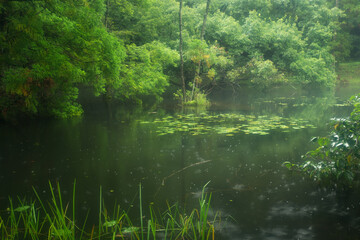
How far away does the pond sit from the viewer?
12.9ft

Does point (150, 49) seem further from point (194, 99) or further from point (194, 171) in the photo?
point (194, 171)

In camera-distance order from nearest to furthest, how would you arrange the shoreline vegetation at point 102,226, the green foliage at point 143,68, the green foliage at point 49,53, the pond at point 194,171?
the shoreline vegetation at point 102,226
the pond at point 194,171
the green foliage at point 49,53
the green foliage at point 143,68

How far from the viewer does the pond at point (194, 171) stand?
12.9 feet

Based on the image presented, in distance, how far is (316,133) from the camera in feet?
29.5

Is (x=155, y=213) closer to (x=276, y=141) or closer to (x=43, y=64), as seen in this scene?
(x=276, y=141)

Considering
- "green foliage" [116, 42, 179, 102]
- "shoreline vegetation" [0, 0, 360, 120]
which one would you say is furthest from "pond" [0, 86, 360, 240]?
"green foliage" [116, 42, 179, 102]

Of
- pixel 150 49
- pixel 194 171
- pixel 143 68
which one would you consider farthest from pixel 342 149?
pixel 150 49

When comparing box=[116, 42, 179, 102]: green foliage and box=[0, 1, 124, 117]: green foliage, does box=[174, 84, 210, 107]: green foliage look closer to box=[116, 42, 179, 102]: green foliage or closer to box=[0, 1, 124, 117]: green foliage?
box=[116, 42, 179, 102]: green foliage

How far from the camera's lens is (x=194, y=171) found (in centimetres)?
590

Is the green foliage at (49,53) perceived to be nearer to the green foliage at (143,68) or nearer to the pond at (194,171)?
the pond at (194,171)

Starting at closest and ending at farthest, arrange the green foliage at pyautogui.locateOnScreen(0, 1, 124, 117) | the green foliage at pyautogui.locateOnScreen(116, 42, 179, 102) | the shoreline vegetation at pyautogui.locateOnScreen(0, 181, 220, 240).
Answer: the shoreline vegetation at pyautogui.locateOnScreen(0, 181, 220, 240) < the green foliage at pyautogui.locateOnScreen(0, 1, 124, 117) < the green foliage at pyautogui.locateOnScreen(116, 42, 179, 102)

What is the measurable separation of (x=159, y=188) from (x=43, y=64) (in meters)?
6.26

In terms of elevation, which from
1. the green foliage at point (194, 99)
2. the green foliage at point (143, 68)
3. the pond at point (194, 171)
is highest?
the green foliage at point (143, 68)

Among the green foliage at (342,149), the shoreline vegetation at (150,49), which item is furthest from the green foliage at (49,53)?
the green foliage at (342,149)
